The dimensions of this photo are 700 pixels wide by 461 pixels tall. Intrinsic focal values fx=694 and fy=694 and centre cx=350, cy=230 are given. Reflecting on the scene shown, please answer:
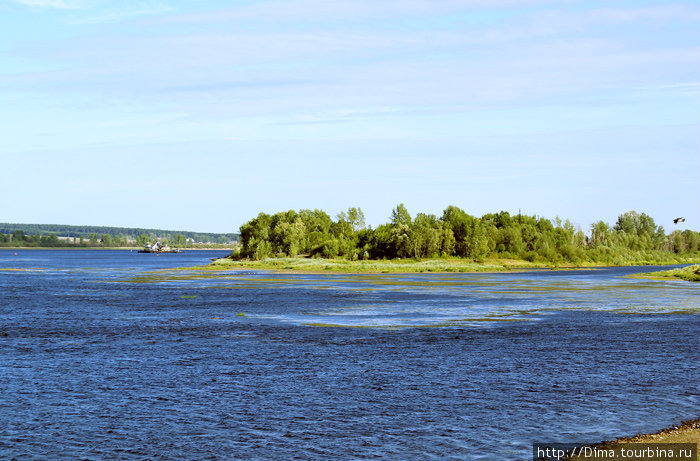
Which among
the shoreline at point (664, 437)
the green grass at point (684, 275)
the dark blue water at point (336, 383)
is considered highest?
the green grass at point (684, 275)

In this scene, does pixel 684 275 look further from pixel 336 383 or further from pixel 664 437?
pixel 664 437

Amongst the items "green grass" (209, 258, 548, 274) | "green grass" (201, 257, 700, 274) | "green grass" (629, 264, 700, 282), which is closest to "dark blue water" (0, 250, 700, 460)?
"green grass" (629, 264, 700, 282)

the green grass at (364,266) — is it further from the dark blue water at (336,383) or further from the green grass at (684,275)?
the dark blue water at (336,383)

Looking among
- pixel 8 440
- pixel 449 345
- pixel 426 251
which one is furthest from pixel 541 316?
pixel 426 251

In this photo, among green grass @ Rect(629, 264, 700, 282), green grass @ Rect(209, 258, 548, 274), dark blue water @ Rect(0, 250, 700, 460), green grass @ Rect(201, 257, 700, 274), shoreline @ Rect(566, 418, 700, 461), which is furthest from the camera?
green grass @ Rect(209, 258, 548, 274)

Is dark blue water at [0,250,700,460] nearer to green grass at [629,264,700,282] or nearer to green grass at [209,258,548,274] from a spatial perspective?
green grass at [629,264,700,282]

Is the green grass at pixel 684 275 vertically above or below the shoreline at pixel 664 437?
above

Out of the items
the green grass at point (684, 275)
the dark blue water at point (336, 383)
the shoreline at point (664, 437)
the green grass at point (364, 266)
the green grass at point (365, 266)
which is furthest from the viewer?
the green grass at point (365, 266)

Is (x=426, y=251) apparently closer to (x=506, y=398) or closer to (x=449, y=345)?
(x=449, y=345)

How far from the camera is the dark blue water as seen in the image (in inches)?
807

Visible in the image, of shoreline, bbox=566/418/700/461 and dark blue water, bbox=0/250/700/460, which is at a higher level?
shoreline, bbox=566/418/700/461

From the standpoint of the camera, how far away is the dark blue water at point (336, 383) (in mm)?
20500

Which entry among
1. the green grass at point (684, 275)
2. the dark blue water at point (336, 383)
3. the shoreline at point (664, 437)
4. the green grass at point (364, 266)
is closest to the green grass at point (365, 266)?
the green grass at point (364, 266)

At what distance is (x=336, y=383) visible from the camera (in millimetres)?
28688
